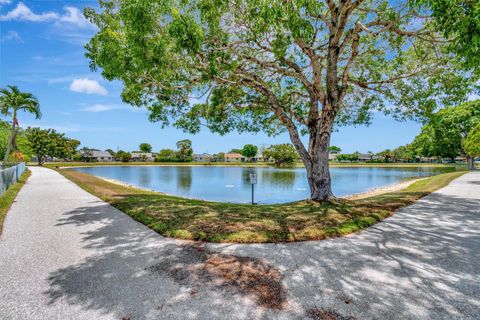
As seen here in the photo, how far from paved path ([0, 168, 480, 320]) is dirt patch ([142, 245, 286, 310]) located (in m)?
0.04

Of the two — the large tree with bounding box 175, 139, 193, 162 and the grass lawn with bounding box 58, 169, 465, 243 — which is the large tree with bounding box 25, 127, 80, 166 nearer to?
the large tree with bounding box 175, 139, 193, 162

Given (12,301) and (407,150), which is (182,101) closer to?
(12,301)

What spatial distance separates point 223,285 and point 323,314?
4.22ft

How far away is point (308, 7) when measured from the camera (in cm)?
502

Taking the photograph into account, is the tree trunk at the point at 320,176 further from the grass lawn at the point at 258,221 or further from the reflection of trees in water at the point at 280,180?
the reflection of trees in water at the point at 280,180

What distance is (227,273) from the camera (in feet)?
12.3

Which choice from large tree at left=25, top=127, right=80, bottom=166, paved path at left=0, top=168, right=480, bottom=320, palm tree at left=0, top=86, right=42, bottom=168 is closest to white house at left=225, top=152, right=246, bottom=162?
large tree at left=25, top=127, right=80, bottom=166

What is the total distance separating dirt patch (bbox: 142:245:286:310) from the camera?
3.20 metres

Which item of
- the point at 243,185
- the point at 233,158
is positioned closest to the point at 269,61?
the point at 243,185

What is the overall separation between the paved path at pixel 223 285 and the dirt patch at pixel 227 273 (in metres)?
0.04

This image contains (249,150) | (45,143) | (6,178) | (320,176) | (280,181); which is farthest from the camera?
(249,150)

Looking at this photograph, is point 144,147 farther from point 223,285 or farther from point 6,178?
point 223,285

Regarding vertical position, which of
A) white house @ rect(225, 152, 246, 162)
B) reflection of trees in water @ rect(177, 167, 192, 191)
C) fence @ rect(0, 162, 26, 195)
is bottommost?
reflection of trees in water @ rect(177, 167, 192, 191)

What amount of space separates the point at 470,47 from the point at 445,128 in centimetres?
3750
